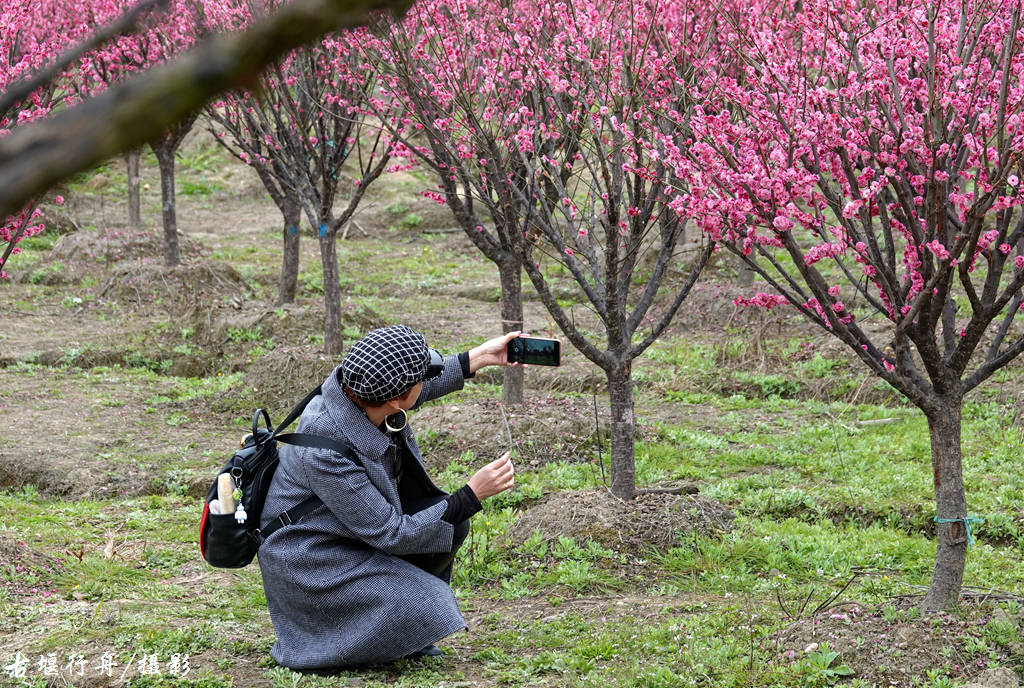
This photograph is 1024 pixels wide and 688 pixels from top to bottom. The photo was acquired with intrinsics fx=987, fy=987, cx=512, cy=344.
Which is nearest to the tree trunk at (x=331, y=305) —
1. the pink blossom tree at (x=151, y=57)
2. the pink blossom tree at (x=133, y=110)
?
the pink blossom tree at (x=151, y=57)

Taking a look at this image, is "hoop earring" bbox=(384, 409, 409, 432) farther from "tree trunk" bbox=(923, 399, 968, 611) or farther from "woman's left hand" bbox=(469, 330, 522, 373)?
"tree trunk" bbox=(923, 399, 968, 611)

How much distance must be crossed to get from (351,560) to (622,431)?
113 inches

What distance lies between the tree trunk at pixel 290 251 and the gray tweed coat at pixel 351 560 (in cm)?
1009

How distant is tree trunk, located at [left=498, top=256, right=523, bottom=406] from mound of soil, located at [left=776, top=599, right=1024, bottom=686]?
4.55 m

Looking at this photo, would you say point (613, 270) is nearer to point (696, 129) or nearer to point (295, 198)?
point (696, 129)

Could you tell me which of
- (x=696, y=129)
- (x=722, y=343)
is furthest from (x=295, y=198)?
(x=696, y=129)

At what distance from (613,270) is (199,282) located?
36.5ft

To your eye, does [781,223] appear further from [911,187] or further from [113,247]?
[113,247]

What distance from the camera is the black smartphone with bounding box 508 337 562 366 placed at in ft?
14.6

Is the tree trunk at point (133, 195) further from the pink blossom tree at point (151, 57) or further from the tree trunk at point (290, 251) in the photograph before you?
the tree trunk at point (290, 251)

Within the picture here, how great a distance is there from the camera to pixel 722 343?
1209 centimetres

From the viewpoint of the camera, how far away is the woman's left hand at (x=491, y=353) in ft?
14.7

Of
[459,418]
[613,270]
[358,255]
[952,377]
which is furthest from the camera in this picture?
[358,255]

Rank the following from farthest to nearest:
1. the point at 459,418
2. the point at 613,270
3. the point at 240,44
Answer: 1. the point at 459,418
2. the point at 613,270
3. the point at 240,44
